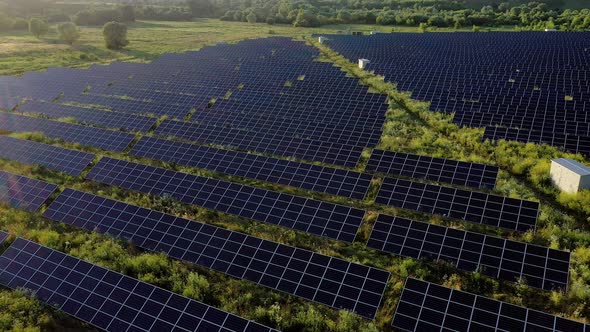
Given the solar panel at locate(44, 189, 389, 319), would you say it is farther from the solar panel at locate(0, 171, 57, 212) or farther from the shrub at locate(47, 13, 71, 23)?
the shrub at locate(47, 13, 71, 23)

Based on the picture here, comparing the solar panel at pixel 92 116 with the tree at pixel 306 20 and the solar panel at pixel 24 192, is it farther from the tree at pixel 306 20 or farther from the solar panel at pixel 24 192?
the tree at pixel 306 20

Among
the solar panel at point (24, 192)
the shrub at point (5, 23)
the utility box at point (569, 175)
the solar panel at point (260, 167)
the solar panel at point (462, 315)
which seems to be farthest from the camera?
the shrub at point (5, 23)

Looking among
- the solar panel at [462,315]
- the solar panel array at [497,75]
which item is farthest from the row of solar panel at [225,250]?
the solar panel array at [497,75]

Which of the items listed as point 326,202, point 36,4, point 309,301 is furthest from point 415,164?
point 36,4

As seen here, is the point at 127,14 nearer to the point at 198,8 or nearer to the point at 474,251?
the point at 198,8

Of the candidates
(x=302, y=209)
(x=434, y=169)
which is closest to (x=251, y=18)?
(x=434, y=169)

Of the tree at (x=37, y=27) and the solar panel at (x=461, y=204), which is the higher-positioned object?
the solar panel at (x=461, y=204)
